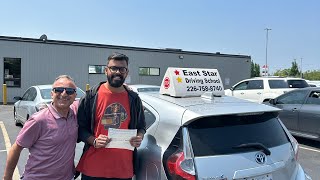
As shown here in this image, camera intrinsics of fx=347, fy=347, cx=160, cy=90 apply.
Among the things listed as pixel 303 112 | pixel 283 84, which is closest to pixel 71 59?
pixel 283 84

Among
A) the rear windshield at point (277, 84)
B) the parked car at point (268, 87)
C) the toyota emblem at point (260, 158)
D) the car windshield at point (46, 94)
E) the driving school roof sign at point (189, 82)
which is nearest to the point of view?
the toyota emblem at point (260, 158)

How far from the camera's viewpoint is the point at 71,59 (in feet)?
77.8

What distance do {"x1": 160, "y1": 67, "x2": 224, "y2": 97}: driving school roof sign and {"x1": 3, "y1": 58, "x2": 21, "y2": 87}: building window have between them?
20.2 meters

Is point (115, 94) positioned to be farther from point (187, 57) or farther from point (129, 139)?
point (187, 57)

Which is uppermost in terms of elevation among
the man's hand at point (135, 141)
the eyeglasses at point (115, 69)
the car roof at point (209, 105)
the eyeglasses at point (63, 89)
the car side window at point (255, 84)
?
the eyeglasses at point (115, 69)

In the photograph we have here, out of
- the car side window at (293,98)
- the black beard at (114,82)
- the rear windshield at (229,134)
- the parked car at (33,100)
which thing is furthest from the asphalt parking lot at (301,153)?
the rear windshield at (229,134)

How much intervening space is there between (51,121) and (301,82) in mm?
15877

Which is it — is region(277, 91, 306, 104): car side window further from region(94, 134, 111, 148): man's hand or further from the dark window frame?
the dark window frame

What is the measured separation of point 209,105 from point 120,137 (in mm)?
889

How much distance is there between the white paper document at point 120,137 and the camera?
283cm

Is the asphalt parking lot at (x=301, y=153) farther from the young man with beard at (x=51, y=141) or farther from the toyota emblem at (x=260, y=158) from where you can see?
the toyota emblem at (x=260, y=158)

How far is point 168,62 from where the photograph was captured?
92.7ft

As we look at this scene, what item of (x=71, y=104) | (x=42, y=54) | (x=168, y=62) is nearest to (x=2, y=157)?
(x=71, y=104)

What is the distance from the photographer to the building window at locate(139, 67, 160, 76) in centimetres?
2683
